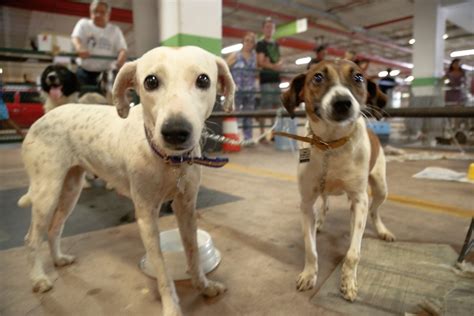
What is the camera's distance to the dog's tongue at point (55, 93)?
12.2 ft

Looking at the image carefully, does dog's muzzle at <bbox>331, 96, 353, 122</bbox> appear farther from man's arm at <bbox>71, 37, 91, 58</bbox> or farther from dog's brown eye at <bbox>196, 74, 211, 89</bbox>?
man's arm at <bbox>71, 37, 91, 58</bbox>

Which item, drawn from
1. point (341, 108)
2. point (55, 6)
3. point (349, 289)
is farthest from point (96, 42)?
point (55, 6)

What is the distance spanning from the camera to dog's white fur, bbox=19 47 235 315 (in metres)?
1.19

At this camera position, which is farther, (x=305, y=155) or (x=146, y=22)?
(x=146, y=22)

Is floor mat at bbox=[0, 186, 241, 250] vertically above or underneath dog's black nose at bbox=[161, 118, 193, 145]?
underneath

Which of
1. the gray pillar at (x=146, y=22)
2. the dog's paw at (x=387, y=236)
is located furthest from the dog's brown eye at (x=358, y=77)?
the gray pillar at (x=146, y=22)

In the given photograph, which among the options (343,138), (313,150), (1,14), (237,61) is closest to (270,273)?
(313,150)

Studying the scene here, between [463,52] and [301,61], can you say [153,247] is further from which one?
[463,52]

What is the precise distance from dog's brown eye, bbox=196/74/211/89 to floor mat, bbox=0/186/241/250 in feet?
5.88

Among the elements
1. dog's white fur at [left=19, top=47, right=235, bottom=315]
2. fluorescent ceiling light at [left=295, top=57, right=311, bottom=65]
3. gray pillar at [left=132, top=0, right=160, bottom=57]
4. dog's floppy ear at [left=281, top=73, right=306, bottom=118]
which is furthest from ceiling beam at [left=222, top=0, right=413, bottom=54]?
dog's white fur at [left=19, top=47, right=235, bottom=315]

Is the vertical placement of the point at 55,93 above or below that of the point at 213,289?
above

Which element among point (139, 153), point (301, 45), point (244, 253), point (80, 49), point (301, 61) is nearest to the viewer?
point (139, 153)

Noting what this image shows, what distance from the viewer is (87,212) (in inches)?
113

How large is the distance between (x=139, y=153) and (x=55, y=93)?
117 inches
